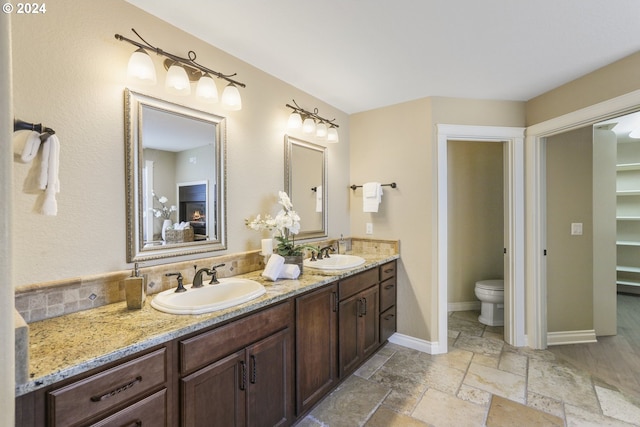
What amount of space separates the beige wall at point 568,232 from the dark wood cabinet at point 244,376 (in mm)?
2753

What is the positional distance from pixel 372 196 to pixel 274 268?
1.45 metres

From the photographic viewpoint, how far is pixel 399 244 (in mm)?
2871

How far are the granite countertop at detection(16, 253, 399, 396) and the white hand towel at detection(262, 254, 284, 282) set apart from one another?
1.05ft

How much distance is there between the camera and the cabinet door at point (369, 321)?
2354mm

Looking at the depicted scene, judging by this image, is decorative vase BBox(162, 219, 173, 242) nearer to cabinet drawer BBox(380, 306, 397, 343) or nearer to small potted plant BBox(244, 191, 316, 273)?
small potted plant BBox(244, 191, 316, 273)

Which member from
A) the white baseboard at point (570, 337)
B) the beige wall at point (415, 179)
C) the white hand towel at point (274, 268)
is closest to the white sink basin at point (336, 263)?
the white hand towel at point (274, 268)

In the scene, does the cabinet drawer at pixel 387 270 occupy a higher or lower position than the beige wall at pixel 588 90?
lower

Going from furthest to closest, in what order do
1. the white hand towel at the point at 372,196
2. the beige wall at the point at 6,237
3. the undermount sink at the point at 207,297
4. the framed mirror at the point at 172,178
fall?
the white hand towel at the point at 372,196, the framed mirror at the point at 172,178, the undermount sink at the point at 207,297, the beige wall at the point at 6,237

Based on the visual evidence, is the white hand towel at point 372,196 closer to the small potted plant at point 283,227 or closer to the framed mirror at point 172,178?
the small potted plant at point 283,227

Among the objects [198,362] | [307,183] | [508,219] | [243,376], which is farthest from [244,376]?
[508,219]

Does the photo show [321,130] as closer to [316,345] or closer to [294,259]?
[294,259]

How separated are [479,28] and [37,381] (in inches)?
97.8

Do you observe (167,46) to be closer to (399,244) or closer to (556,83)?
(399,244)

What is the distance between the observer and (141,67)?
4.64ft
